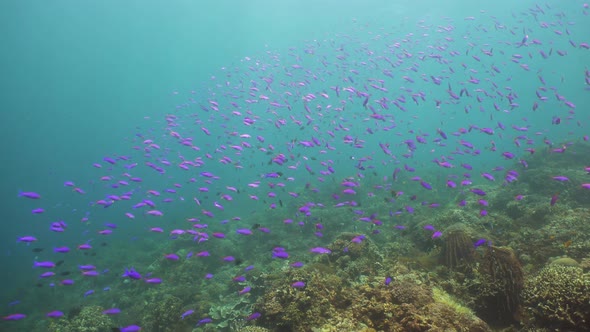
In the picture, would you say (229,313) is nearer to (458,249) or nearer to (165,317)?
(165,317)

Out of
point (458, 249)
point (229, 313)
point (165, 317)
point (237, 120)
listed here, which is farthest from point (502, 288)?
point (237, 120)

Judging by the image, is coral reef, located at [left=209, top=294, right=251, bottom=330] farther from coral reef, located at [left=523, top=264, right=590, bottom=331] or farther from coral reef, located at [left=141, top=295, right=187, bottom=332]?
coral reef, located at [left=523, top=264, right=590, bottom=331]

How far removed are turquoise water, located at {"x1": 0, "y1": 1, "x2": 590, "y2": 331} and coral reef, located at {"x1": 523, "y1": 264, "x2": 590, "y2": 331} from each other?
6.34 meters

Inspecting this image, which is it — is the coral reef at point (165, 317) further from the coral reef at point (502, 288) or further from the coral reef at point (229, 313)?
the coral reef at point (502, 288)

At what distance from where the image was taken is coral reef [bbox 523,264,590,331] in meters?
3.72

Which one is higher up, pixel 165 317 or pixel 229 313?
pixel 165 317

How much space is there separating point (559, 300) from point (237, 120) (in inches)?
1155

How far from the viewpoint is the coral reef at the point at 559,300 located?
3725 mm

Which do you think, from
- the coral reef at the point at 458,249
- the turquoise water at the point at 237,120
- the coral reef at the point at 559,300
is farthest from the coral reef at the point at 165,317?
the coral reef at the point at 559,300

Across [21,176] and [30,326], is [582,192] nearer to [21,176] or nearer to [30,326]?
[30,326]

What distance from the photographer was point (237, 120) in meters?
30.4

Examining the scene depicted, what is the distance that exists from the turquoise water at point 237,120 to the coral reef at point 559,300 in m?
6.34

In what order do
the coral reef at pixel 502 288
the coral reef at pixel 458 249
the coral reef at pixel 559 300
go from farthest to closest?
the coral reef at pixel 458 249 < the coral reef at pixel 502 288 < the coral reef at pixel 559 300

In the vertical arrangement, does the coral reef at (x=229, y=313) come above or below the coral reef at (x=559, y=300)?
above
